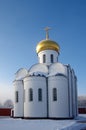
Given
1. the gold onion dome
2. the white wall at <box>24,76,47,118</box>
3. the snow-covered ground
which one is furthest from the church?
the snow-covered ground

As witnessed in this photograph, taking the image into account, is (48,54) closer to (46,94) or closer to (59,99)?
(46,94)

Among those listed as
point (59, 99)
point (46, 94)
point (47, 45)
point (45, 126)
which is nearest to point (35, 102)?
point (46, 94)

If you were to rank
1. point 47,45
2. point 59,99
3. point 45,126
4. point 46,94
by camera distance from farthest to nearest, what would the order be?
point 47,45, point 46,94, point 59,99, point 45,126

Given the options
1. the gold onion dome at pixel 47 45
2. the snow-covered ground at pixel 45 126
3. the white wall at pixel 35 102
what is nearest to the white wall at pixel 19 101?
the white wall at pixel 35 102

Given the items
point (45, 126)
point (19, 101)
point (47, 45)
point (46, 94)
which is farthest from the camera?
point (47, 45)

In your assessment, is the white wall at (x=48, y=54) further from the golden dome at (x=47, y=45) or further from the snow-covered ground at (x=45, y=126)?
Result: the snow-covered ground at (x=45, y=126)

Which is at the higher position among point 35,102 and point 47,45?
point 47,45

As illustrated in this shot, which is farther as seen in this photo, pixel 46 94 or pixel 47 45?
pixel 47 45

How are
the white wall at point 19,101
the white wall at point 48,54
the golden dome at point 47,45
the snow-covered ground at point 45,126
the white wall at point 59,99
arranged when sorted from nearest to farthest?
the snow-covered ground at point 45,126, the white wall at point 59,99, the white wall at point 19,101, the golden dome at point 47,45, the white wall at point 48,54

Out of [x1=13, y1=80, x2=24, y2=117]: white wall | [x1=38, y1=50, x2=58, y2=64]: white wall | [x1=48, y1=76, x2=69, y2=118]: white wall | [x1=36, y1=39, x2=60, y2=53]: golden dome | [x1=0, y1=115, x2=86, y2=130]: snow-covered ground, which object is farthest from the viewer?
[x1=38, y1=50, x2=58, y2=64]: white wall

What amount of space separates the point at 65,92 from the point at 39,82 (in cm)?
315

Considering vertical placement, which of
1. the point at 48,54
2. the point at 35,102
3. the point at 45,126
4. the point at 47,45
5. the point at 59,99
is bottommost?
the point at 45,126

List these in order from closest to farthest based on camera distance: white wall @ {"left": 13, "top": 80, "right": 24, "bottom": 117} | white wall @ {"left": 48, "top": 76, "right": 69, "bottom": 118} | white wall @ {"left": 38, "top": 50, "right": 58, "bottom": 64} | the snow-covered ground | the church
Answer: the snow-covered ground
white wall @ {"left": 48, "top": 76, "right": 69, "bottom": 118}
the church
white wall @ {"left": 13, "top": 80, "right": 24, "bottom": 117}
white wall @ {"left": 38, "top": 50, "right": 58, "bottom": 64}

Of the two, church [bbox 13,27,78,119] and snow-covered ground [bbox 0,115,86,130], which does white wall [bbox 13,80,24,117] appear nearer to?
church [bbox 13,27,78,119]
